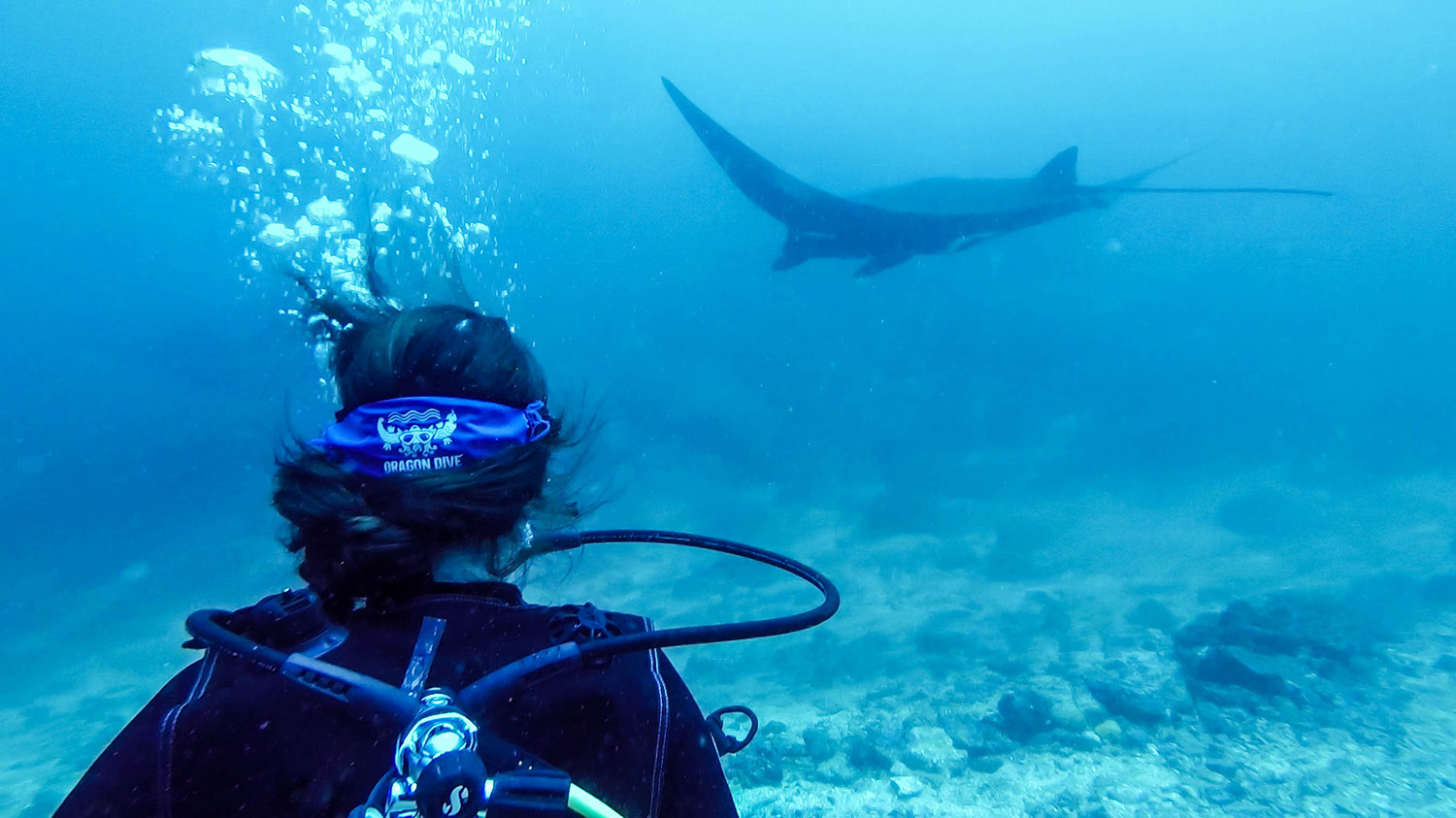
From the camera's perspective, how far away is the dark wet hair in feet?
4.41

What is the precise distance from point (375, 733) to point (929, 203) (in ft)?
38.2

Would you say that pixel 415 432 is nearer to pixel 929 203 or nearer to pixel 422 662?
pixel 422 662

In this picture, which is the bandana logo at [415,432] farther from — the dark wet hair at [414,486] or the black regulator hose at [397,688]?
the black regulator hose at [397,688]

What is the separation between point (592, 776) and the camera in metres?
1.17

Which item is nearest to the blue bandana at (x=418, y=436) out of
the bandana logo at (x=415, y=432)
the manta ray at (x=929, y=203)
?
the bandana logo at (x=415, y=432)

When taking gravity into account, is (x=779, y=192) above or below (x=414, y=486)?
above

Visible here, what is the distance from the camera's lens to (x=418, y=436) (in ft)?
4.51

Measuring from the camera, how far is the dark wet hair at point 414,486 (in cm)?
134

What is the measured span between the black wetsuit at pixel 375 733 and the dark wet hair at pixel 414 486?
4.1 inches

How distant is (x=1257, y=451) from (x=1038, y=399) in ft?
26.2

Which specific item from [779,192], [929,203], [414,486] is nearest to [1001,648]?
[929,203]

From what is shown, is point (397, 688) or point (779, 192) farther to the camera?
point (779, 192)

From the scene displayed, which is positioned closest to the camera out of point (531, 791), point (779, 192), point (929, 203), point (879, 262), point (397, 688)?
point (531, 791)

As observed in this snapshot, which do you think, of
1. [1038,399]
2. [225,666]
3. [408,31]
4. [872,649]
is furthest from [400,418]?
[1038,399]
